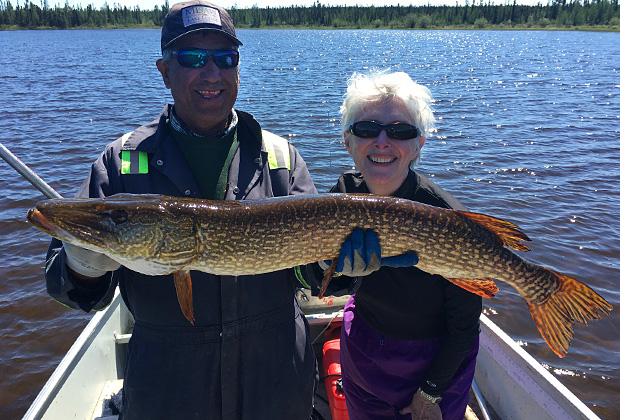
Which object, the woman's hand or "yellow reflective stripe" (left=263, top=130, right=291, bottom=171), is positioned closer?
the woman's hand

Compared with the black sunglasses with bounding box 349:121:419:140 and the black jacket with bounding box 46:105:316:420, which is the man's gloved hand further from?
the black sunglasses with bounding box 349:121:419:140

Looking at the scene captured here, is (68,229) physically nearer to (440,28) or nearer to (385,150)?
(385,150)

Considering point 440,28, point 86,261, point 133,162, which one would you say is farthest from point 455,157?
point 440,28

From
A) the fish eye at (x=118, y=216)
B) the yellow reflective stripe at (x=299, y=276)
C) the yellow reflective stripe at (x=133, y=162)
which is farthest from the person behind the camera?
the yellow reflective stripe at (x=299, y=276)

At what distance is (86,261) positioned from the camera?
1789 millimetres

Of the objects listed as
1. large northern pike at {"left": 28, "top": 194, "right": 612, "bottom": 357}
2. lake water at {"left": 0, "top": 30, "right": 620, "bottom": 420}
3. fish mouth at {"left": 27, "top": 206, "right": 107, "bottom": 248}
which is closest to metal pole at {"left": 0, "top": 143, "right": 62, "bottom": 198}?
fish mouth at {"left": 27, "top": 206, "right": 107, "bottom": 248}

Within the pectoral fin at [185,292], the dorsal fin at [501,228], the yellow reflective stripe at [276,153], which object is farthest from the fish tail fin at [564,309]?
the pectoral fin at [185,292]

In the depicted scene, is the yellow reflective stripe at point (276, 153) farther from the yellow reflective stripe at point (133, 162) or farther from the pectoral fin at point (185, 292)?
the pectoral fin at point (185, 292)

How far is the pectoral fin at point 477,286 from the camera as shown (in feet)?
6.72

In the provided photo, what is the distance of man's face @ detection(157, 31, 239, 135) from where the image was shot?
204 cm

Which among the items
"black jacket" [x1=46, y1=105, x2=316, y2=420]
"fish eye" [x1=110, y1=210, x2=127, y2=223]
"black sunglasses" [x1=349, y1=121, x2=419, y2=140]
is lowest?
"black jacket" [x1=46, y1=105, x2=316, y2=420]

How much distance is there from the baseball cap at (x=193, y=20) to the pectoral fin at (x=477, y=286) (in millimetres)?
1645

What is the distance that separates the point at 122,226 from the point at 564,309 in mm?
2213

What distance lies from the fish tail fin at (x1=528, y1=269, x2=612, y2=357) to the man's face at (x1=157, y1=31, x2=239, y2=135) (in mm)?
1869
